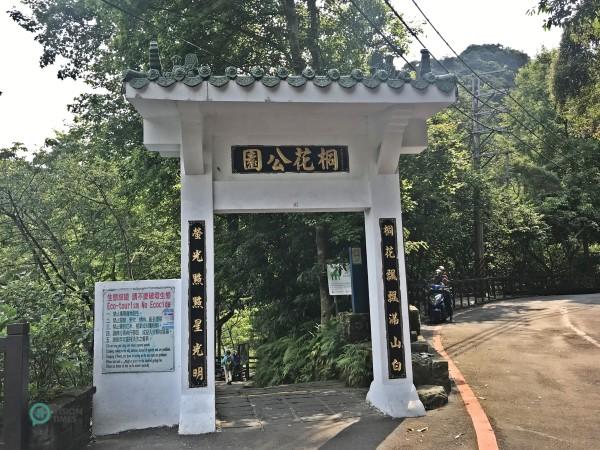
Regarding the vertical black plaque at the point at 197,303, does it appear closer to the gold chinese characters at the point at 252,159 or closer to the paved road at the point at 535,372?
the gold chinese characters at the point at 252,159

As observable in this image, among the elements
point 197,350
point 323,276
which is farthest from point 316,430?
point 323,276

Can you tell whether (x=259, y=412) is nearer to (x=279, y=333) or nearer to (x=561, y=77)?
(x=279, y=333)

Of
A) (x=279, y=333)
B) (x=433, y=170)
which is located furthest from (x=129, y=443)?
(x=433, y=170)

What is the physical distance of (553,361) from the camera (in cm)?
812

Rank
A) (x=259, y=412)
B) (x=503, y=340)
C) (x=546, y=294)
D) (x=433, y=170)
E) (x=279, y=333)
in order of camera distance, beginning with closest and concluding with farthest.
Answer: (x=259, y=412) → (x=503, y=340) → (x=279, y=333) → (x=433, y=170) → (x=546, y=294)

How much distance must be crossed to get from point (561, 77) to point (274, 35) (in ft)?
29.0

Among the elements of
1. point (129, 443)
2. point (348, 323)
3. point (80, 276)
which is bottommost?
point (129, 443)

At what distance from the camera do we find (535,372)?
753cm

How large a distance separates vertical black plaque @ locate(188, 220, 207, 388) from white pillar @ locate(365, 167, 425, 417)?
215 centimetres

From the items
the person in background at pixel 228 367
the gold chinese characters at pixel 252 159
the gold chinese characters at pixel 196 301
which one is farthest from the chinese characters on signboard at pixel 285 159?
the person in background at pixel 228 367

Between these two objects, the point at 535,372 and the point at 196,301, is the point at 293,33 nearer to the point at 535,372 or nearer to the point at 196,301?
the point at 196,301

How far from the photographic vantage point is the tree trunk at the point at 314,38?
11000mm

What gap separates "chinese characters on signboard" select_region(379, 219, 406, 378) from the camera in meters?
6.20

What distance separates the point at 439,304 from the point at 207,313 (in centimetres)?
850
